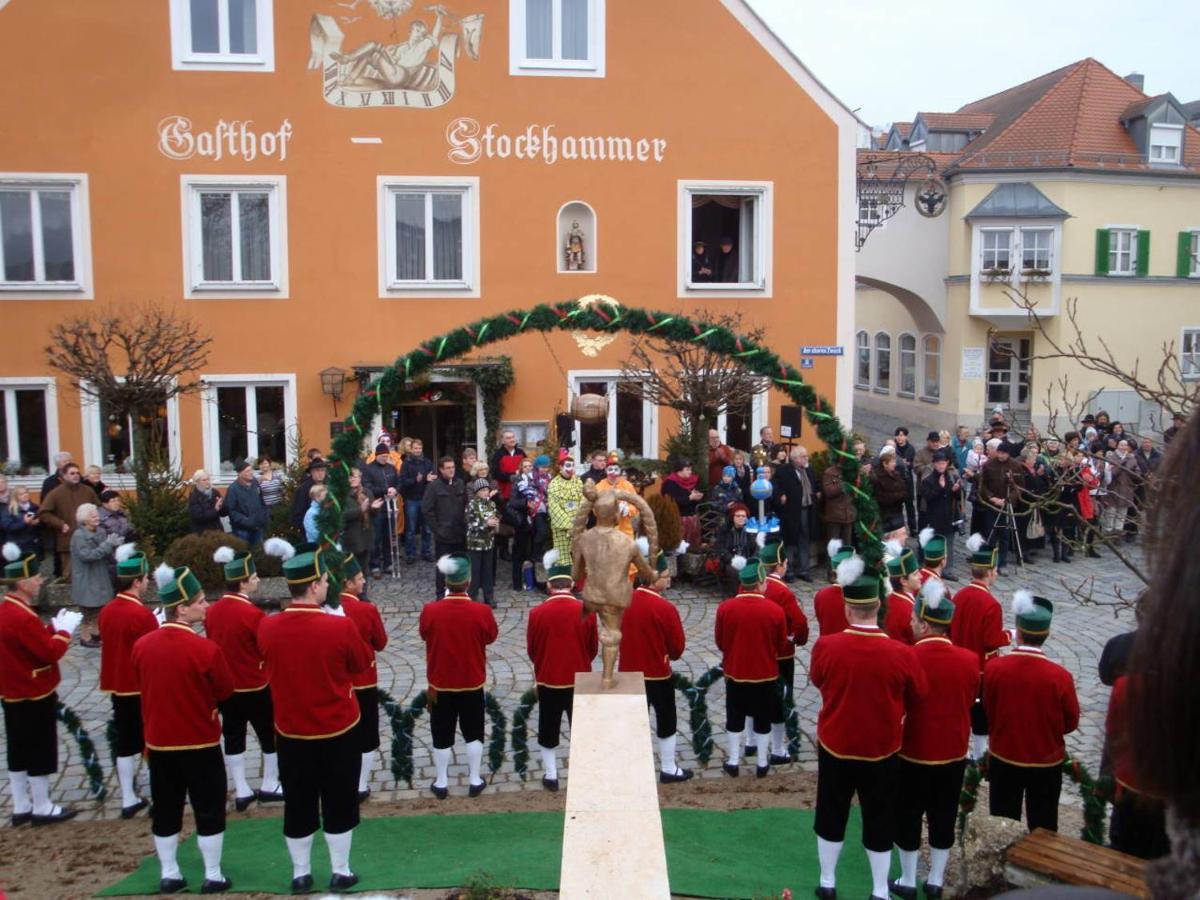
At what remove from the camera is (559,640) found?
8.34 metres

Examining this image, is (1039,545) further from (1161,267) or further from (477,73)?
(1161,267)

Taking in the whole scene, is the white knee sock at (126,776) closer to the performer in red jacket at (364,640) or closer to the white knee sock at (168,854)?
the white knee sock at (168,854)

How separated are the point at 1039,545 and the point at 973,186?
14639mm

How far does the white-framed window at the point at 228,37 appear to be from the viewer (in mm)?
18422

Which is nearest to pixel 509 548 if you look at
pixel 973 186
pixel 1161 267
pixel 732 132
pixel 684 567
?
pixel 684 567

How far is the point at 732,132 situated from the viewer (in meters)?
19.8

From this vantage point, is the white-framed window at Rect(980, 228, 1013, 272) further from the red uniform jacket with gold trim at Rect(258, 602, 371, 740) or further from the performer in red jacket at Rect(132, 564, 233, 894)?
the performer in red jacket at Rect(132, 564, 233, 894)

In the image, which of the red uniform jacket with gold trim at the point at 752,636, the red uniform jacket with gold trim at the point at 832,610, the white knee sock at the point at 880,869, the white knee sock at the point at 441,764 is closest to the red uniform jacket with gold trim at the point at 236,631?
the white knee sock at the point at 441,764

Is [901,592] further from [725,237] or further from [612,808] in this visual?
[725,237]

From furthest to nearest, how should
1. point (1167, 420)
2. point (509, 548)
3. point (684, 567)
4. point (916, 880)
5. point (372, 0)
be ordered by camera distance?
1. point (1167, 420)
2. point (372, 0)
3. point (509, 548)
4. point (684, 567)
5. point (916, 880)

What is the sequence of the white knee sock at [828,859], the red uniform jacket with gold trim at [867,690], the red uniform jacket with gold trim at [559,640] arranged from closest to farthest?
the red uniform jacket with gold trim at [867,690], the white knee sock at [828,859], the red uniform jacket with gold trim at [559,640]

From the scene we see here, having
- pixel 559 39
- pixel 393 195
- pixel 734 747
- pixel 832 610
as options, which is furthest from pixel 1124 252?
pixel 734 747

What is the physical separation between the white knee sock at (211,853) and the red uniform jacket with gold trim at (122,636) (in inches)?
65.4

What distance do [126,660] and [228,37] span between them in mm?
14090
